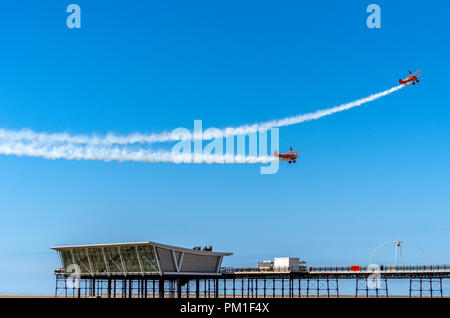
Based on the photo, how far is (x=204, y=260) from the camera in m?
160
